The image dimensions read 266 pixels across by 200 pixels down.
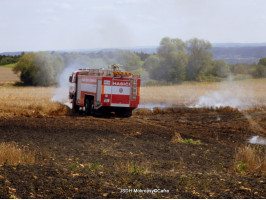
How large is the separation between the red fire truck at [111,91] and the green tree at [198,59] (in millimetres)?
34288

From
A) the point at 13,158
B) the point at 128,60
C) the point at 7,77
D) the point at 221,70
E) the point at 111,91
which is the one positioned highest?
the point at 128,60

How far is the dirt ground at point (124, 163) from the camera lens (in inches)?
286

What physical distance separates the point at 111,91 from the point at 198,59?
3805cm

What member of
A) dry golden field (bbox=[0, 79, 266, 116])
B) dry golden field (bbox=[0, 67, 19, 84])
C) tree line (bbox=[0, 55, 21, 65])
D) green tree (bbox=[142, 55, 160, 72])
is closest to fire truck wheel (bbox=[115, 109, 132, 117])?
dry golden field (bbox=[0, 79, 266, 116])

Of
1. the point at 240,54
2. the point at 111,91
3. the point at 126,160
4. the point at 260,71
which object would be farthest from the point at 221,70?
the point at 126,160

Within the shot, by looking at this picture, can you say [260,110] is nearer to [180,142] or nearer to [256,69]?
[180,142]

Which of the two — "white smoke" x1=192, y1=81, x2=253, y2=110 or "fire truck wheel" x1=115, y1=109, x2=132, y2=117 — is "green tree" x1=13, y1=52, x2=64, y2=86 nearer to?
"white smoke" x1=192, y1=81, x2=253, y2=110

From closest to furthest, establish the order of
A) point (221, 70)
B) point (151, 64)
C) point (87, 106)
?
point (87, 106) < point (221, 70) < point (151, 64)

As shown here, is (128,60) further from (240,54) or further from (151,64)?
(240,54)

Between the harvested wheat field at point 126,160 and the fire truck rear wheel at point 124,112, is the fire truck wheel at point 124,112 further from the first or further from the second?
the harvested wheat field at point 126,160

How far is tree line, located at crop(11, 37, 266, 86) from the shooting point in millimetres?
52537

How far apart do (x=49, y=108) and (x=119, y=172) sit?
47.8ft

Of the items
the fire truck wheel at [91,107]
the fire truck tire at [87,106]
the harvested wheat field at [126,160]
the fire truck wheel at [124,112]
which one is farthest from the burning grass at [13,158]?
the fire truck wheel at [124,112]

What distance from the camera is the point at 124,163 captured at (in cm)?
1015
